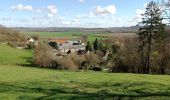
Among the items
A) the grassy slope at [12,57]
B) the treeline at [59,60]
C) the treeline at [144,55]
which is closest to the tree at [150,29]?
the treeline at [144,55]

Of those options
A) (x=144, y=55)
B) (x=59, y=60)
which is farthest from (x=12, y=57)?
(x=144, y=55)

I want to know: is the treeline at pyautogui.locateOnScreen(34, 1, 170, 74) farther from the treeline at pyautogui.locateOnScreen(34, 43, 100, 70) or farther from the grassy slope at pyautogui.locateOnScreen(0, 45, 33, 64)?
the grassy slope at pyautogui.locateOnScreen(0, 45, 33, 64)

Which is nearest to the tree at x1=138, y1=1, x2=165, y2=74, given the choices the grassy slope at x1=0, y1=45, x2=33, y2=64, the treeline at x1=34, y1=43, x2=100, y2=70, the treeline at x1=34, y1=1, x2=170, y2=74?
the treeline at x1=34, y1=1, x2=170, y2=74

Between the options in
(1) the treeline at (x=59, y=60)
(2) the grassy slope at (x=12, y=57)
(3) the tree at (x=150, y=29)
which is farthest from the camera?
(2) the grassy slope at (x=12, y=57)

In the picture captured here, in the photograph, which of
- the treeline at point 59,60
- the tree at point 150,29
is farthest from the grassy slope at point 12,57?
the tree at point 150,29

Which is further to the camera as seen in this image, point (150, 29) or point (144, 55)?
point (144, 55)

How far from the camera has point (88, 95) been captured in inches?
632

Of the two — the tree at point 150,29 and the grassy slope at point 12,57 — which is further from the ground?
the tree at point 150,29

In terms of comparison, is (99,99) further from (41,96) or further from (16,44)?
(16,44)

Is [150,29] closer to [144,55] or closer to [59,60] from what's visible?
[144,55]

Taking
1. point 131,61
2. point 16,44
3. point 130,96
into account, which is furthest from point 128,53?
point 16,44

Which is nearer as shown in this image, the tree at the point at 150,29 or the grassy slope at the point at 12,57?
the tree at the point at 150,29

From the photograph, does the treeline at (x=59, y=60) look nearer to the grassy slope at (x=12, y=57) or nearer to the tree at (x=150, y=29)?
the grassy slope at (x=12, y=57)

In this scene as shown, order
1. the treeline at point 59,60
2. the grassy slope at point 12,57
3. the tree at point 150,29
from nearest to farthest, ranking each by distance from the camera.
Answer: the tree at point 150,29
the treeline at point 59,60
the grassy slope at point 12,57
